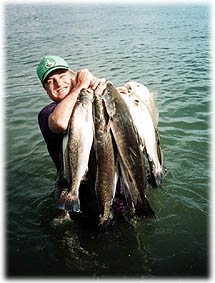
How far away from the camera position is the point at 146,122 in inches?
119

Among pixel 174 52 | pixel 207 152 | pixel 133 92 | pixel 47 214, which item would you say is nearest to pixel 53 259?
pixel 47 214

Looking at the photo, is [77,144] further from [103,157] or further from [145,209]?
[145,209]

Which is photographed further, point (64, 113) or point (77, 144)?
point (64, 113)

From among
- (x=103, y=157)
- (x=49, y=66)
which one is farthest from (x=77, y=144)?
(x=49, y=66)

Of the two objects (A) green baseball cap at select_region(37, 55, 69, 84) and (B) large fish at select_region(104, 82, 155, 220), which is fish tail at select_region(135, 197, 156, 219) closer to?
(B) large fish at select_region(104, 82, 155, 220)

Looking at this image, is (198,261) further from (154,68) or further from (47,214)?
(154,68)

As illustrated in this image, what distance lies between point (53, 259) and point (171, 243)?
65.4 inches

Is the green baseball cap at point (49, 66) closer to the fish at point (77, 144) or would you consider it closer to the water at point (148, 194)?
the fish at point (77, 144)

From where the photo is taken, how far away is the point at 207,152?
606cm

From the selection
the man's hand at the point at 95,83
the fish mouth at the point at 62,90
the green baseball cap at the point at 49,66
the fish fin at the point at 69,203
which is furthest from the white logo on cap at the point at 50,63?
the fish fin at the point at 69,203

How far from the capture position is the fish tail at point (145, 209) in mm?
2986

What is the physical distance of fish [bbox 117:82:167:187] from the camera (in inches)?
119

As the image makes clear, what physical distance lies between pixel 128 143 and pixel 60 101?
40.1 inches

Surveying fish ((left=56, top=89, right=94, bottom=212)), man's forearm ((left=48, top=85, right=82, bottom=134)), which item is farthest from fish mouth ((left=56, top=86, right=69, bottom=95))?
fish ((left=56, top=89, right=94, bottom=212))
